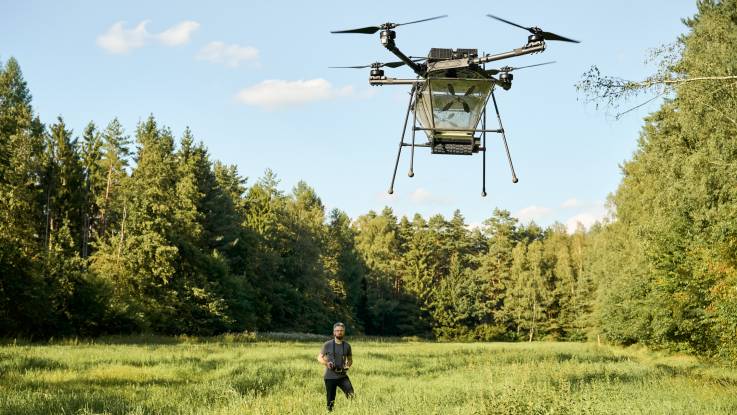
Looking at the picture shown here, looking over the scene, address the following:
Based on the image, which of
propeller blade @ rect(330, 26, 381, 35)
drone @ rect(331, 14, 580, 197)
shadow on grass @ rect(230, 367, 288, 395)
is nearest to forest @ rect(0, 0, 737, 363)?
drone @ rect(331, 14, 580, 197)

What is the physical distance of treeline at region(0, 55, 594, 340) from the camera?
129 feet

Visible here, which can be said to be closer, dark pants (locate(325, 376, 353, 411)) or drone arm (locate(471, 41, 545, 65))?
drone arm (locate(471, 41, 545, 65))

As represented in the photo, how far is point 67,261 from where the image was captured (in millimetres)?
37781

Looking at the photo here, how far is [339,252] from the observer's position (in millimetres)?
90812

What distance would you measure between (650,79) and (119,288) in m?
38.7

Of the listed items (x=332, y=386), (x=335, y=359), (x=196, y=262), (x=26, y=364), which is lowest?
(x=26, y=364)

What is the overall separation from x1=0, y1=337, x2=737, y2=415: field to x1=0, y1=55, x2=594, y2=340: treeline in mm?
14395

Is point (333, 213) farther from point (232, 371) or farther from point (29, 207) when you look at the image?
point (232, 371)

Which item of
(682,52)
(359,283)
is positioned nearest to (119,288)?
(682,52)

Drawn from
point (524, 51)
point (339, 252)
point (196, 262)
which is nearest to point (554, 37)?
point (524, 51)

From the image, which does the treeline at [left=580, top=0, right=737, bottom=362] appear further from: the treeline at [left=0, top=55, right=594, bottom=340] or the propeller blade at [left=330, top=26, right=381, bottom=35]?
the treeline at [left=0, top=55, right=594, bottom=340]

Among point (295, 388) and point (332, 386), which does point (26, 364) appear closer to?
point (295, 388)

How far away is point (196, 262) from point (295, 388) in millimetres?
35581

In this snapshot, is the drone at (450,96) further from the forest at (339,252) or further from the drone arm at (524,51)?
the forest at (339,252)
